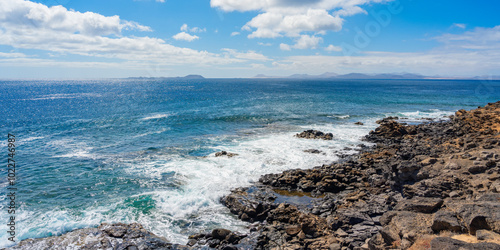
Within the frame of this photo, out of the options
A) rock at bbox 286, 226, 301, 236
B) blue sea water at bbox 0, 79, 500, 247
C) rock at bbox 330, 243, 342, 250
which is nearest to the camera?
rock at bbox 330, 243, 342, 250

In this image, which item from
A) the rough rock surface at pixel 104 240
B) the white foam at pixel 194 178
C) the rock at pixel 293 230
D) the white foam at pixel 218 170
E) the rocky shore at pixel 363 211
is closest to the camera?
the rocky shore at pixel 363 211

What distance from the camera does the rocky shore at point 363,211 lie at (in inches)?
420

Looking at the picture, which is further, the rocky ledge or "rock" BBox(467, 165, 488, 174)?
"rock" BBox(467, 165, 488, 174)

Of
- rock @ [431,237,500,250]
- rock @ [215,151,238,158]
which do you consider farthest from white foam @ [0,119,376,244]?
rock @ [431,237,500,250]

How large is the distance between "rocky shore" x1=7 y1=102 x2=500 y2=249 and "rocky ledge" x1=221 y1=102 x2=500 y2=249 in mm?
39

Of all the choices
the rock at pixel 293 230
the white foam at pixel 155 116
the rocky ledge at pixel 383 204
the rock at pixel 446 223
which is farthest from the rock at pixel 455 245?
the white foam at pixel 155 116

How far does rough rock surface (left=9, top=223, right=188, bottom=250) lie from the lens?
1463 cm

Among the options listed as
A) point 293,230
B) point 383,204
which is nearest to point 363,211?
point 383,204

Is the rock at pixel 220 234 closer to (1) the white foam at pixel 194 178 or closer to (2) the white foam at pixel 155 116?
(1) the white foam at pixel 194 178

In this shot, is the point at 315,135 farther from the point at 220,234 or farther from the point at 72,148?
the point at 72,148

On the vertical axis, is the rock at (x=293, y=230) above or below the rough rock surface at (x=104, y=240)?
above

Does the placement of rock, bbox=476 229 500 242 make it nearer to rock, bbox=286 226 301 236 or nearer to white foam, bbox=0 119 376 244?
rock, bbox=286 226 301 236

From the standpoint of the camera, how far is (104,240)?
15.0 metres

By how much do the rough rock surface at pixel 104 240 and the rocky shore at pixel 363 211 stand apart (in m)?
0.06
